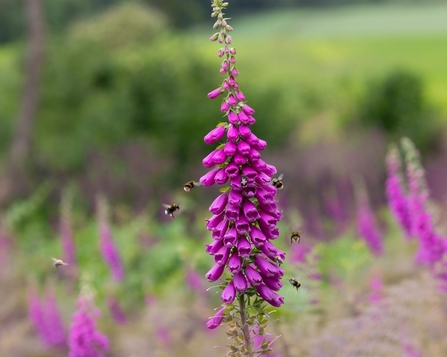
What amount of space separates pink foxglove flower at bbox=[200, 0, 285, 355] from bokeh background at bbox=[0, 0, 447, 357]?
135 cm

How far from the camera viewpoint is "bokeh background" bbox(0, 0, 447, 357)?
5.76 metres

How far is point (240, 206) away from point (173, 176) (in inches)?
541

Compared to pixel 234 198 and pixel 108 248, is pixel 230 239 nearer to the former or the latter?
pixel 234 198

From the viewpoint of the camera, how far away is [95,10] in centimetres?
3691

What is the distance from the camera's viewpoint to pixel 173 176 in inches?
634

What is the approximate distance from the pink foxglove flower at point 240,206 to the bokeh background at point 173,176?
135 cm

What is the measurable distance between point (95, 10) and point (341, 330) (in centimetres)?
3541

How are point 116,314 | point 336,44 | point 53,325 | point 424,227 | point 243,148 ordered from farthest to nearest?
point 336,44 < point 116,314 < point 53,325 < point 424,227 < point 243,148

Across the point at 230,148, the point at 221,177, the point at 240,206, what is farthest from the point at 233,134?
the point at 240,206

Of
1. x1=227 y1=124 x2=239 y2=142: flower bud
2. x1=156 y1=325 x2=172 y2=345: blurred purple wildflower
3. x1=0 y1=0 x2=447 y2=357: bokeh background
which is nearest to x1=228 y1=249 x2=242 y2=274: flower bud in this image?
x1=227 y1=124 x2=239 y2=142: flower bud

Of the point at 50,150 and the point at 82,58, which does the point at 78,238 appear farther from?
the point at 82,58

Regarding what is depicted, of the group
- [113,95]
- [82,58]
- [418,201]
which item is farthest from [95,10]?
[418,201]

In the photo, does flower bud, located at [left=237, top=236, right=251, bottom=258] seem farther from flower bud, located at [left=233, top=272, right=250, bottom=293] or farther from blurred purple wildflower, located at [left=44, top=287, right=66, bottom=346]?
blurred purple wildflower, located at [left=44, top=287, right=66, bottom=346]

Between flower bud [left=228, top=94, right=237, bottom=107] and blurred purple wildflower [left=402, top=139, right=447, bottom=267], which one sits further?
blurred purple wildflower [left=402, top=139, right=447, bottom=267]
